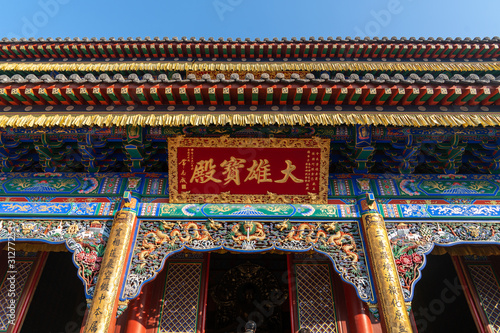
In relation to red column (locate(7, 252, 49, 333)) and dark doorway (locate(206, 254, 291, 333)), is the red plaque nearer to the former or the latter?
red column (locate(7, 252, 49, 333))

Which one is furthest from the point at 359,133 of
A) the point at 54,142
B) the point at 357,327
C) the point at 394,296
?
the point at 54,142

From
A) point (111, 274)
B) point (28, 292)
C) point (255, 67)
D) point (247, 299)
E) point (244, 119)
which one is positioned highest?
point (255, 67)

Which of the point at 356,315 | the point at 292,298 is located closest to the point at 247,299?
the point at 292,298

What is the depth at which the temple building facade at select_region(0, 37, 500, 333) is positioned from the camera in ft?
13.5

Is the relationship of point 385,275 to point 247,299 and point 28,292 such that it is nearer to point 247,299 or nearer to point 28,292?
point 247,299

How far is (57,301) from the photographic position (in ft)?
21.7

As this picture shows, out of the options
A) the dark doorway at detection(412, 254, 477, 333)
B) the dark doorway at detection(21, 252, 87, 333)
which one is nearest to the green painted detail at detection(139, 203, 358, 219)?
the dark doorway at detection(21, 252, 87, 333)

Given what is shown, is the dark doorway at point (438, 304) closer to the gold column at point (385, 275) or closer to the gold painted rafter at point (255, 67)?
the gold column at point (385, 275)

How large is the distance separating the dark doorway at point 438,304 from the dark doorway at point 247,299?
9.75 feet

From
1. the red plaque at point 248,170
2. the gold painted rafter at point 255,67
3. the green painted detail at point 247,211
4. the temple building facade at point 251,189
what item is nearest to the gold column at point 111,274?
the temple building facade at point 251,189

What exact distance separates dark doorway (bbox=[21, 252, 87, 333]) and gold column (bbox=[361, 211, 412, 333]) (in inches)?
224

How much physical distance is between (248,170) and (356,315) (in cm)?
259

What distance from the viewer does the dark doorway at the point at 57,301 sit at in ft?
20.1

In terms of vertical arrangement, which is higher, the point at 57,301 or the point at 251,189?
the point at 251,189
